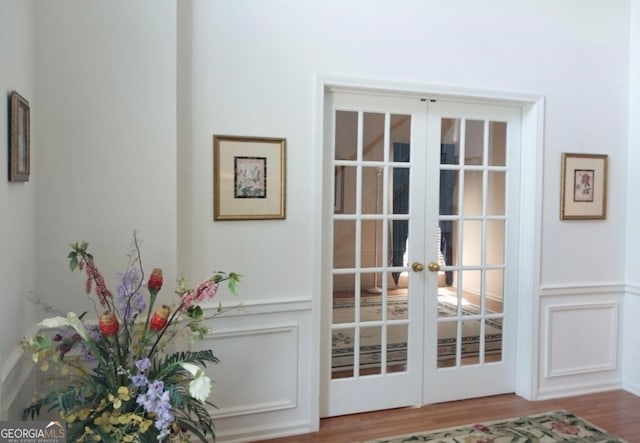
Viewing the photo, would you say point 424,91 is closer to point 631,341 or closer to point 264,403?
point 264,403

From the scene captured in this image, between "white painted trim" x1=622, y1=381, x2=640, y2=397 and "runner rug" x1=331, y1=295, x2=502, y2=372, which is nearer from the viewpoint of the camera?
"runner rug" x1=331, y1=295, x2=502, y2=372

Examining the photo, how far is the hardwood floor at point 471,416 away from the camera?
292 cm

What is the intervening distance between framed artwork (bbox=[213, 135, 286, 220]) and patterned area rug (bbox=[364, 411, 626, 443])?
1556 mm

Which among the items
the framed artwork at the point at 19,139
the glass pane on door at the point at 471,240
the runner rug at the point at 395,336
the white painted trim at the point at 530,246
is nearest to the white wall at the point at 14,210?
the framed artwork at the point at 19,139

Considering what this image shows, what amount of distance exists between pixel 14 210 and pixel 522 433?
3.01 meters

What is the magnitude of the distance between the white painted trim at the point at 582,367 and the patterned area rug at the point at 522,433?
43 cm

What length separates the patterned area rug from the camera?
2836 mm

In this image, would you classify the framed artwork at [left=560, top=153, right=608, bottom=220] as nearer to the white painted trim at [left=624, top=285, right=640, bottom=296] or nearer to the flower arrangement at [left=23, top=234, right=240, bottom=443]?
the white painted trim at [left=624, top=285, right=640, bottom=296]

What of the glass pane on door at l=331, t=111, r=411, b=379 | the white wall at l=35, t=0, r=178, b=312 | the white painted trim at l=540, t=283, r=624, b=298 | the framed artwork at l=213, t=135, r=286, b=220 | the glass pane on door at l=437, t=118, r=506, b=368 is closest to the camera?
the white wall at l=35, t=0, r=178, b=312

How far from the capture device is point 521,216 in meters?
3.45

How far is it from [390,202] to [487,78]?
109 centimetres

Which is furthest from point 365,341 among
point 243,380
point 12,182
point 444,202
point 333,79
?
point 12,182

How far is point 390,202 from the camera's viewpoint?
319 centimetres

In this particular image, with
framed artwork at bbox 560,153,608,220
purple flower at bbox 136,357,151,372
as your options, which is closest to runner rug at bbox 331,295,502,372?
framed artwork at bbox 560,153,608,220
